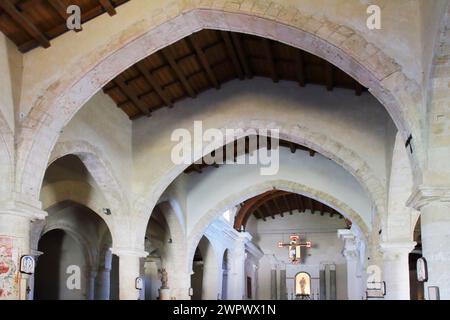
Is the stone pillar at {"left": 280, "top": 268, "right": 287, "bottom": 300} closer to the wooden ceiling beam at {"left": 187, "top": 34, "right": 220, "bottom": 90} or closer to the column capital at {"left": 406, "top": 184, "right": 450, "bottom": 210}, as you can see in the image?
the wooden ceiling beam at {"left": 187, "top": 34, "right": 220, "bottom": 90}

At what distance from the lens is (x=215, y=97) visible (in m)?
14.2

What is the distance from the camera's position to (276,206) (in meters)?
28.6

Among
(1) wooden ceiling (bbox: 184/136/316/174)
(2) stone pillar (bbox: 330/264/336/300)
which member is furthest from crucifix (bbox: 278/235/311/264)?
(1) wooden ceiling (bbox: 184/136/316/174)

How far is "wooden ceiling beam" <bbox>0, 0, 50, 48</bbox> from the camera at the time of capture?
8680 mm

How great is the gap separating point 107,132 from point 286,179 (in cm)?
582

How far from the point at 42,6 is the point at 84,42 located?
0.87 metres

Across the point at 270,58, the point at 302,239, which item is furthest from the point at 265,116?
the point at 302,239

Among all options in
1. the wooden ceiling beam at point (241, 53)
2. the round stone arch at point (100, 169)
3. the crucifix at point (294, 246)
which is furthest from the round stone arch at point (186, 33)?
the crucifix at point (294, 246)

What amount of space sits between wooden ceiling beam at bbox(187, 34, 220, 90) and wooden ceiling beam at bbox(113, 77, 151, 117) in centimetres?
165

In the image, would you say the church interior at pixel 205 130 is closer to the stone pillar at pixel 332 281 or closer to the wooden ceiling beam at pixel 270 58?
the wooden ceiling beam at pixel 270 58

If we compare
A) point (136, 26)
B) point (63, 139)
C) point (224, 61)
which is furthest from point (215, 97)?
point (136, 26)

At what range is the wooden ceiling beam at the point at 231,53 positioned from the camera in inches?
469

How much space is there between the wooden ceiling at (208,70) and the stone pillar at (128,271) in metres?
3.17

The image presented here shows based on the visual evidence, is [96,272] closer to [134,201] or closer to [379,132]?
[134,201]
